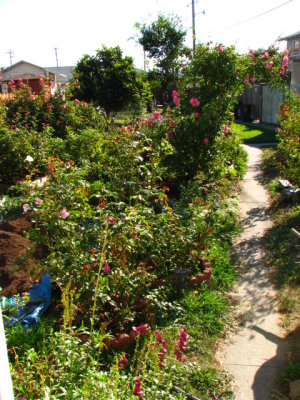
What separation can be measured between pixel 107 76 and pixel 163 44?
9.32 metres

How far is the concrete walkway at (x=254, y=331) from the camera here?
2921 mm

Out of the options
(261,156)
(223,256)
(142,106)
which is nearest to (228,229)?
(223,256)

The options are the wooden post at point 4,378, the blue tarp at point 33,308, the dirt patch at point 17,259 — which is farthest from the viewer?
the dirt patch at point 17,259

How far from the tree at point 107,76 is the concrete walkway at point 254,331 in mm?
12984

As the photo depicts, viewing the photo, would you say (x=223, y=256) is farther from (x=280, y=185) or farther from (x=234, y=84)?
(x=234, y=84)

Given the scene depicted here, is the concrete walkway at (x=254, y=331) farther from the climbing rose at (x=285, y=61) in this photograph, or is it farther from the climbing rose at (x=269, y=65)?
the climbing rose at (x=285, y=61)

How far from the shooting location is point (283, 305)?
3807 mm

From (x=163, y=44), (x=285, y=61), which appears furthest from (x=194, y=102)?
(x=163, y=44)

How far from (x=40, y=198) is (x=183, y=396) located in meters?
2.84

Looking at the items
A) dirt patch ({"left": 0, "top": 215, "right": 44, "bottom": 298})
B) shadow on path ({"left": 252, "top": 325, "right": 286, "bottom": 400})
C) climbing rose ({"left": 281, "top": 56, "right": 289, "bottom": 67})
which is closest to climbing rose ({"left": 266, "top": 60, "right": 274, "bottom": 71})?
climbing rose ({"left": 281, "top": 56, "right": 289, "bottom": 67})

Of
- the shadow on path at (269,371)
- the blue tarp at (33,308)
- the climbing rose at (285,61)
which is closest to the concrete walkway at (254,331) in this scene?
the shadow on path at (269,371)

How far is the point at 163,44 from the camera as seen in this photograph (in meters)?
24.8

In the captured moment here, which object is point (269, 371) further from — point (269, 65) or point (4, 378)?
point (269, 65)

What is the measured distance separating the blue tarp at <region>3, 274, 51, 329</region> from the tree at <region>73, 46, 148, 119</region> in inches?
559
